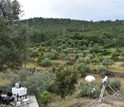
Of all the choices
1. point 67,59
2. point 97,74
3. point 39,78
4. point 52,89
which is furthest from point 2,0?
point 67,59

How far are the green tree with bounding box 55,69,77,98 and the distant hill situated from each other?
5534 centimetres

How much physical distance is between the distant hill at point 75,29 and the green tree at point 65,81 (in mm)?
55335

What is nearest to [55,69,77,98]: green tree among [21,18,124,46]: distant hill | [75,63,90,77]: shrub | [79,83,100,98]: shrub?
[79,83,100,98]: shrub

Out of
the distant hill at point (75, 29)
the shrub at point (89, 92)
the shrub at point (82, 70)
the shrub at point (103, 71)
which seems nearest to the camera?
the shrub at point (89, 92)

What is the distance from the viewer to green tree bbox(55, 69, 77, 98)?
883 inches

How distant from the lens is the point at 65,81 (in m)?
22.4

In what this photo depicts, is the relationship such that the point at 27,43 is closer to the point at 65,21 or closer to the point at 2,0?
the point at 2,0

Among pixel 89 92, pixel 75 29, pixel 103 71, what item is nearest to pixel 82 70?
pixel 103 71

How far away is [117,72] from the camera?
154 ft

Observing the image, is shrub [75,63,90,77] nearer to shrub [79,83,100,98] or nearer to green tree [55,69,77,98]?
green tree [55,69,77,98]

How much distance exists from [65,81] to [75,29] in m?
84.5

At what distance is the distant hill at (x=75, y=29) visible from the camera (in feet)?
280

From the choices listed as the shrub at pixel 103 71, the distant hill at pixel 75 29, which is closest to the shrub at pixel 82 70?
the shrub at pixel 103 71

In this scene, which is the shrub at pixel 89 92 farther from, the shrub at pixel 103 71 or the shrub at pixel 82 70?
the shrub at pixel 103 71
